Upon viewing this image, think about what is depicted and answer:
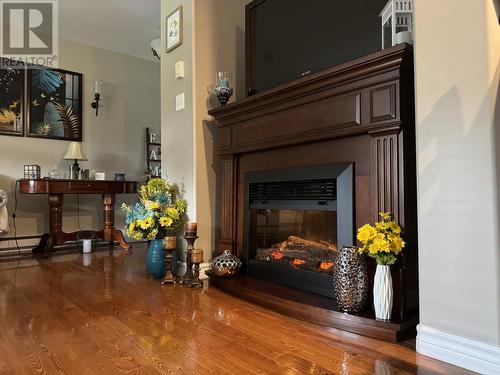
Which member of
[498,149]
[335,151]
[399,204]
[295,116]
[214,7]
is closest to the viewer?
[498,149]

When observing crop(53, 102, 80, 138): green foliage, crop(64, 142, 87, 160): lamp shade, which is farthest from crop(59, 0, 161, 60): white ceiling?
crop(64, 142, 87, 160): lamp shade

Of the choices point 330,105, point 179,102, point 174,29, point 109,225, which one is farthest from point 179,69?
point 109,225

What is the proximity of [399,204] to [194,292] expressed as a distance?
130 cm

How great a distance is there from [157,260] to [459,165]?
6.53ft

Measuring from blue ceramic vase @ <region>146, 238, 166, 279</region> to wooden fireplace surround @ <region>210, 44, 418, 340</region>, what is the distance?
1.81 feet

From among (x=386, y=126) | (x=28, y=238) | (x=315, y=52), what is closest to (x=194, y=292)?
(x=386, y=126)

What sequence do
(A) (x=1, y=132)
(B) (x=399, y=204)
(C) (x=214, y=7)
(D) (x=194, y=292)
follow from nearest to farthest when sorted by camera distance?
(B) (x=399, y=204), (D) (x=194, y=292), (C) (x=214, y=7), (A) (x=1, y=132)

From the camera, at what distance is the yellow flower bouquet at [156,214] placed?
2.39m

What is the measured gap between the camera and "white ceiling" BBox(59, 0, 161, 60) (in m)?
3.60

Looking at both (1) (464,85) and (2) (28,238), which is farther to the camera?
(2) (28,238)

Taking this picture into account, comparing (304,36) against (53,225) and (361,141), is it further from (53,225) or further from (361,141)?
(53,225)

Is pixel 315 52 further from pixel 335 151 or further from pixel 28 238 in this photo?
pixel 28 238

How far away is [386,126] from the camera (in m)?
1.48

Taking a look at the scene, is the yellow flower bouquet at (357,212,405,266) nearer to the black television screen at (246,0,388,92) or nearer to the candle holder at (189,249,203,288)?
the black television screen at (246,0,388,92)
